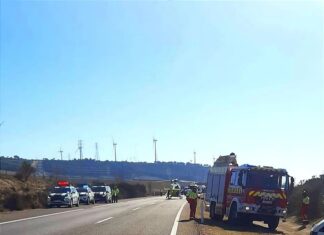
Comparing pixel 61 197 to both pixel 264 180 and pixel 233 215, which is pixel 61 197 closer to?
pixel 233 215

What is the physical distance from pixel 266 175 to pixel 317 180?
2011 centimetres

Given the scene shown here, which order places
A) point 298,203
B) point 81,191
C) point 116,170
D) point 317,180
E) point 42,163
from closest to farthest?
point 298,203 → point 317,180 → point 81,191 → point 42,163 → point 116,170

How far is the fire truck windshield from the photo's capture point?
26531mm

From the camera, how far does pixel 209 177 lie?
112ft

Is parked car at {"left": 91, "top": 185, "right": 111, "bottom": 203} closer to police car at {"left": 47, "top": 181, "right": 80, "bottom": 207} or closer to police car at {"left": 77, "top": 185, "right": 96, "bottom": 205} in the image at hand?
police car at {"left": 77, "top": 185, "right": 96, "bottom": 205}

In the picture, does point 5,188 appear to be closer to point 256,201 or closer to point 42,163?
point 256,201

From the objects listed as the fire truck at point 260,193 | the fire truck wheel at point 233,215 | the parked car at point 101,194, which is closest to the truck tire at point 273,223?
the fire truck at point 260,193

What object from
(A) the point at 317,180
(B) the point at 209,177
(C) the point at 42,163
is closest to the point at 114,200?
(A) the point at 317,180

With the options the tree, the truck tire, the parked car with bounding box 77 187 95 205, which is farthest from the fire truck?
the tree

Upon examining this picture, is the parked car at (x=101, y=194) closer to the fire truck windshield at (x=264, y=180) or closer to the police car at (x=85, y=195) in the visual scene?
the police car at (x=85, y=195)

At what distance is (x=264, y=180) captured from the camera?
2670 cm

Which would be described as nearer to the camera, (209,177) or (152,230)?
(152,230)

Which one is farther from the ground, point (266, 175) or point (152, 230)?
point (266, 175)

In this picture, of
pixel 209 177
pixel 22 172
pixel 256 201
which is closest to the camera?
pixel 256 201
